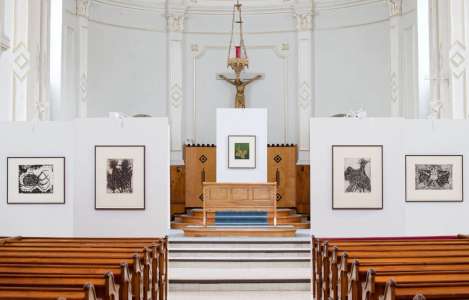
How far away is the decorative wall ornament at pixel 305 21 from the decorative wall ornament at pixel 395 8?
2297 millimetres

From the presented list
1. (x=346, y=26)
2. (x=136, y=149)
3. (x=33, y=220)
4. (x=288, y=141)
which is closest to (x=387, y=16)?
(x=346, y=26)

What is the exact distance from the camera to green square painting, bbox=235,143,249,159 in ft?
47.1

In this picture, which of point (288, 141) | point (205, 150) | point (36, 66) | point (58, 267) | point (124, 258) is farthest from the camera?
point (288, 141)

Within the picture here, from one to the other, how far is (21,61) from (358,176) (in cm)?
693

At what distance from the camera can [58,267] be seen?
5.64 m

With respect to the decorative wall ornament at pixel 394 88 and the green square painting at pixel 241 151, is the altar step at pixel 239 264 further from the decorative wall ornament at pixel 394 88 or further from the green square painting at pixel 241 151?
the decorative wall ornament at pixel 394 88

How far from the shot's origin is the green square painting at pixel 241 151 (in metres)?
14.4

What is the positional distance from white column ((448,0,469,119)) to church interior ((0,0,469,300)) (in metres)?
0.04

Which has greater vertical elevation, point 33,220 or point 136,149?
point 136,149

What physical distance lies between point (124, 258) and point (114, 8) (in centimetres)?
1286

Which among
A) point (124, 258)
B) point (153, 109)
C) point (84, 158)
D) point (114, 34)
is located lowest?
point (124, 258)

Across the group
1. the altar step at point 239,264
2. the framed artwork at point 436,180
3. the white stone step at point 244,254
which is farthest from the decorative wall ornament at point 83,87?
the framed artwork at point 436,180

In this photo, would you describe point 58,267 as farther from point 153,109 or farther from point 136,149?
point 153,109

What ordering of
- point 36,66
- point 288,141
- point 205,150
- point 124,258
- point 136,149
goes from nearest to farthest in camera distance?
point 124,258 < point 136,149 < point 36,66 < point 205,150 < point 288,141
